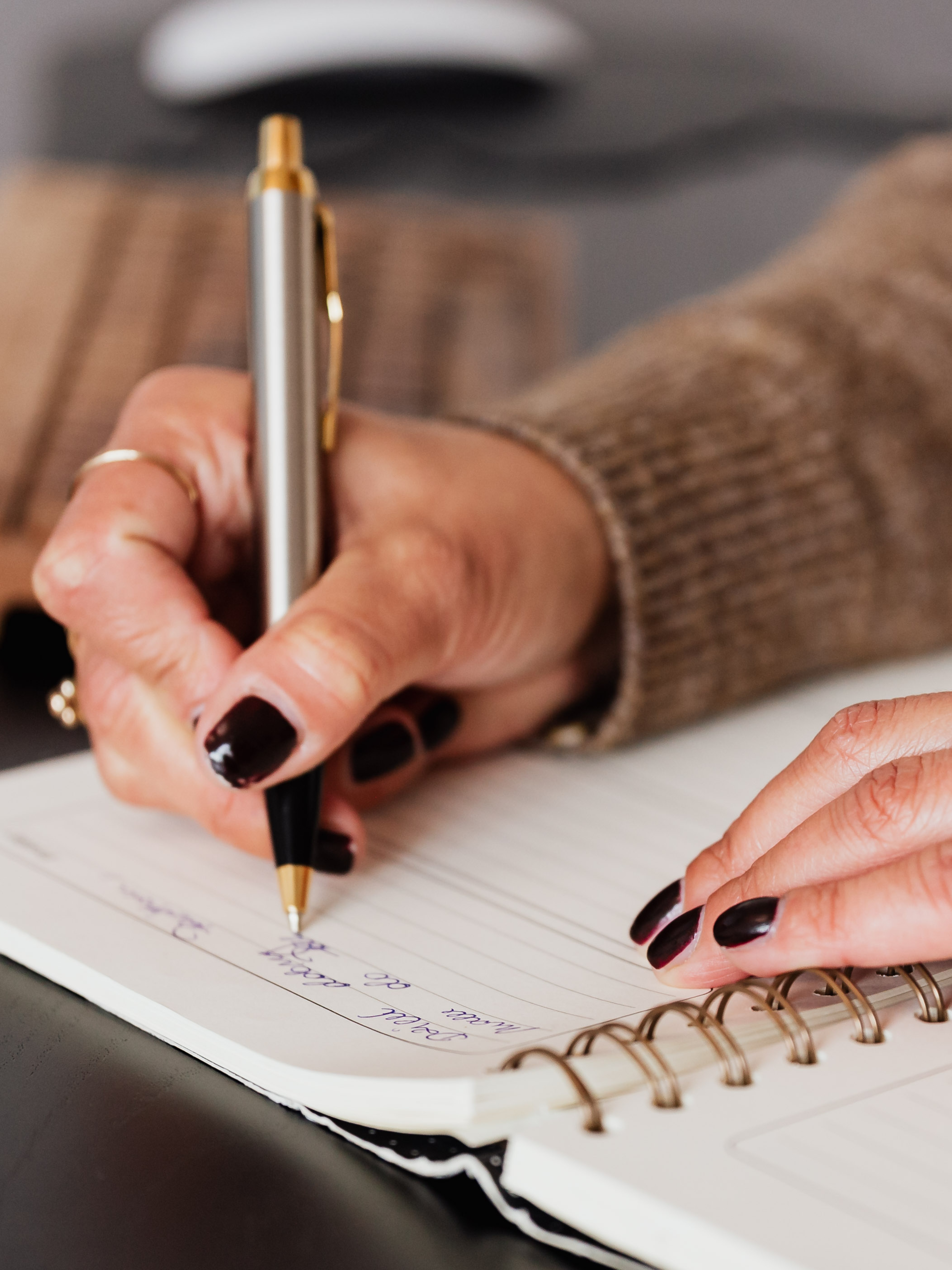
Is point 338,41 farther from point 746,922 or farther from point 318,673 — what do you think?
point 746,922

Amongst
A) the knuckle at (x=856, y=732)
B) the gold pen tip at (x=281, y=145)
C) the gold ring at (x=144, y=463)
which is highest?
the gold pen tip at (x=281, y=145)

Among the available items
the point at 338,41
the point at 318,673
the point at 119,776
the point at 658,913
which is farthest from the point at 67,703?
the point at 338,41

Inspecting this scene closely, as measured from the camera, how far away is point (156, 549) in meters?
0.48

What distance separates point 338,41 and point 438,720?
0.99 m

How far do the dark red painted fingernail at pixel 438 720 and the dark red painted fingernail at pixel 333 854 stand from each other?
0.09 meters

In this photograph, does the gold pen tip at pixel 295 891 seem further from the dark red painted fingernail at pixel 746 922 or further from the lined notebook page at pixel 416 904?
the dark red painted fingernail at pixel 746 922

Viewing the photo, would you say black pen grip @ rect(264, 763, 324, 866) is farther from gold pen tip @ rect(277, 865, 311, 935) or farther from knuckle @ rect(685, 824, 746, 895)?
knuckle @ rect(685, 824, 746, 895)

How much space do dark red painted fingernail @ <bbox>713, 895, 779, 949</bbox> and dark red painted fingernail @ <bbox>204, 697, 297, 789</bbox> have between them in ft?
0.50

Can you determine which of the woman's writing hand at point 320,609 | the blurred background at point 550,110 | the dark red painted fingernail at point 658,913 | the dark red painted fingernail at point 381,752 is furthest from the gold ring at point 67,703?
the blurred background at point 550,110

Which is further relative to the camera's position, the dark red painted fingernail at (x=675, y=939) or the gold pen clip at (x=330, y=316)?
the gold pen clip at (x=330, y=316)

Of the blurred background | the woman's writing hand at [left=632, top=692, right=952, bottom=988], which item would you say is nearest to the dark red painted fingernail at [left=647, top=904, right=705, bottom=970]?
the woman's writing hand at [left=632, top=692, right=952, bottom=988]

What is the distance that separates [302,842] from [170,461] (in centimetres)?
16

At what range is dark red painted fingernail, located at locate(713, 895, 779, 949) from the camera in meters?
0.35

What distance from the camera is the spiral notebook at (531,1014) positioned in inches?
11.1
